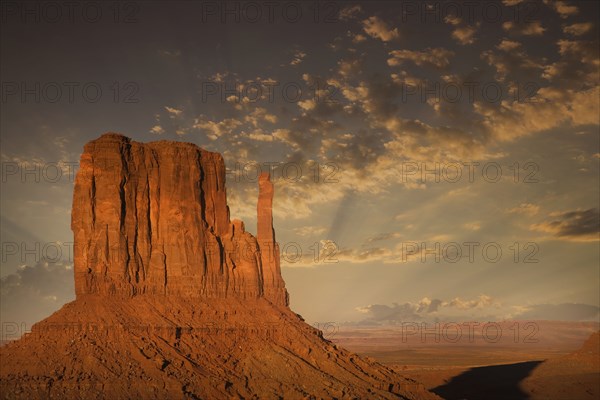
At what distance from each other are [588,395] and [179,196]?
69.5 m

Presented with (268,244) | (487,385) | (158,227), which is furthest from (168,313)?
(487,385)

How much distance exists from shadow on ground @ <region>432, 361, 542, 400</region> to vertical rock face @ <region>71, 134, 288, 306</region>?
3832 centimetres

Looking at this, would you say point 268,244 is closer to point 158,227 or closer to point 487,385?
point 158,227

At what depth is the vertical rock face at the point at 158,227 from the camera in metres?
63.3

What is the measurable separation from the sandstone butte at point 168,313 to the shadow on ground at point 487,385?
2718 centimetres

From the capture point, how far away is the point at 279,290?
8406 cm

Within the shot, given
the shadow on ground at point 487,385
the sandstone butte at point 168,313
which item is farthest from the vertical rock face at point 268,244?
the shadow on ground at point 487,385

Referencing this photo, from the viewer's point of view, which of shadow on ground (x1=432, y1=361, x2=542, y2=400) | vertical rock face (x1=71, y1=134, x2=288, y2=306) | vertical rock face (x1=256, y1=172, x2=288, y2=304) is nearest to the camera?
vertical rock face (x1=71, y1=134, x2=288, y2=306)

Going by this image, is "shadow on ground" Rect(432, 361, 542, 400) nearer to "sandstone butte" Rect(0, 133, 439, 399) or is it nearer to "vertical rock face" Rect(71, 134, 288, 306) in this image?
"sandstone butte" Rect(0, 133, 439, 399)

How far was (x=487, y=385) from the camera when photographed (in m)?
101

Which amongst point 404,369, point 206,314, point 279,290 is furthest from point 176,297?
point 404,369

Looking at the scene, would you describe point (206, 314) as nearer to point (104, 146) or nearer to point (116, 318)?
point (116, 318)

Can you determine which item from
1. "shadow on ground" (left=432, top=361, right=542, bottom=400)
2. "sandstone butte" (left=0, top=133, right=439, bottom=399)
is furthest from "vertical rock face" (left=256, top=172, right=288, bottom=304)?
"shadow on ground" (left=432, top=361, right=542, bottom=400)

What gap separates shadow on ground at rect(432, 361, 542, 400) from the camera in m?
89.1
